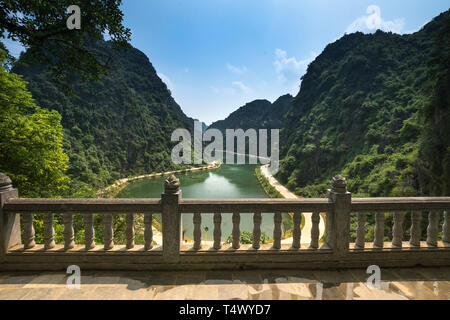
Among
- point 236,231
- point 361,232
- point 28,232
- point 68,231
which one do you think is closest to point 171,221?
point 236,231

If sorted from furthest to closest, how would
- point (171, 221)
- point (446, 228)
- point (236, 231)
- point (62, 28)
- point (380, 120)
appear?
1. point (380, 120)
2. point (62, 28)
3. point (446, 228)
4. point (236, 231)
5. point (171, 221)

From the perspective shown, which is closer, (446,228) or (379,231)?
(379,231)

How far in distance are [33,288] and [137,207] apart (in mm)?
1935

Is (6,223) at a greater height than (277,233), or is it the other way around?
(6,223)

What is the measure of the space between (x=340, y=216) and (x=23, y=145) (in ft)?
36.2

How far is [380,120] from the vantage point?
45.8m

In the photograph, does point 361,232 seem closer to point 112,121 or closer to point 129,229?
point 129,229

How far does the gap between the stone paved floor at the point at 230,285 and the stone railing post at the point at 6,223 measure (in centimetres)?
52

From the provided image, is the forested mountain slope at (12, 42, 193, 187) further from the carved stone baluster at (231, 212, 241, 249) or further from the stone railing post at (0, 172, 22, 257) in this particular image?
the carved stone baluster at (231, 212, 241, 249)

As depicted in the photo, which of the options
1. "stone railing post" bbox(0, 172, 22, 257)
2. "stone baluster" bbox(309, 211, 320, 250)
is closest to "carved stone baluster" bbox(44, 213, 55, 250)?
"stone railing post" bbox(0, 172, 22, 257)

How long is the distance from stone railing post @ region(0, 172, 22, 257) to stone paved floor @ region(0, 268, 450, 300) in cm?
52
